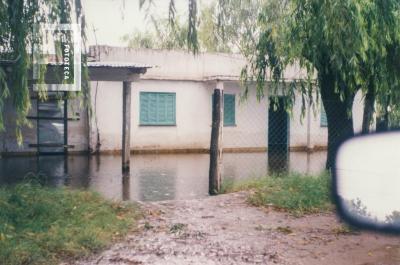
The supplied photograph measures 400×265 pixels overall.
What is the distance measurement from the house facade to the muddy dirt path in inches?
388

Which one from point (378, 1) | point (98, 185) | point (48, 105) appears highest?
point (378, 1)

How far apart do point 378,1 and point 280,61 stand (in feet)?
6.47

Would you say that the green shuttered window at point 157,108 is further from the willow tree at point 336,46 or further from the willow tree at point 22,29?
the willow tree at point 22,29

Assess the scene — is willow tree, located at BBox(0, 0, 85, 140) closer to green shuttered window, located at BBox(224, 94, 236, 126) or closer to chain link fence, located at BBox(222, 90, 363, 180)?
chain link fence, located at BBox(222, 90, 363, 180)

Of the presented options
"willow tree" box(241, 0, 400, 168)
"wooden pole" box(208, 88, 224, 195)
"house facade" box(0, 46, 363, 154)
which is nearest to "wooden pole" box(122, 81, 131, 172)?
"house facade" box(0, 46, 363, 154)

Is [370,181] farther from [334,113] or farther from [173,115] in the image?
[173,115]

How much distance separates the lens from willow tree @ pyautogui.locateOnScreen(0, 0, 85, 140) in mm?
4602

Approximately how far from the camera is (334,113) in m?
8.75

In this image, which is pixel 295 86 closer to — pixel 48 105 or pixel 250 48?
pixel 250 48

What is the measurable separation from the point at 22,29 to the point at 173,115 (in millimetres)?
13035

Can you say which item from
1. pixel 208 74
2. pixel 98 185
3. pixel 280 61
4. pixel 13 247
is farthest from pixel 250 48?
pixel 208 74

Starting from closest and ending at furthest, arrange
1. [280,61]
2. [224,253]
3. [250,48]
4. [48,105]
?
[224,253]
[280,61]
[250,48]
[48,105]

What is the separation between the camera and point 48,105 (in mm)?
16141

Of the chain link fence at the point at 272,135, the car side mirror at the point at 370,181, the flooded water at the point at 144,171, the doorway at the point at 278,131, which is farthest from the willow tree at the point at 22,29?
the doorway at the point at 278,131
